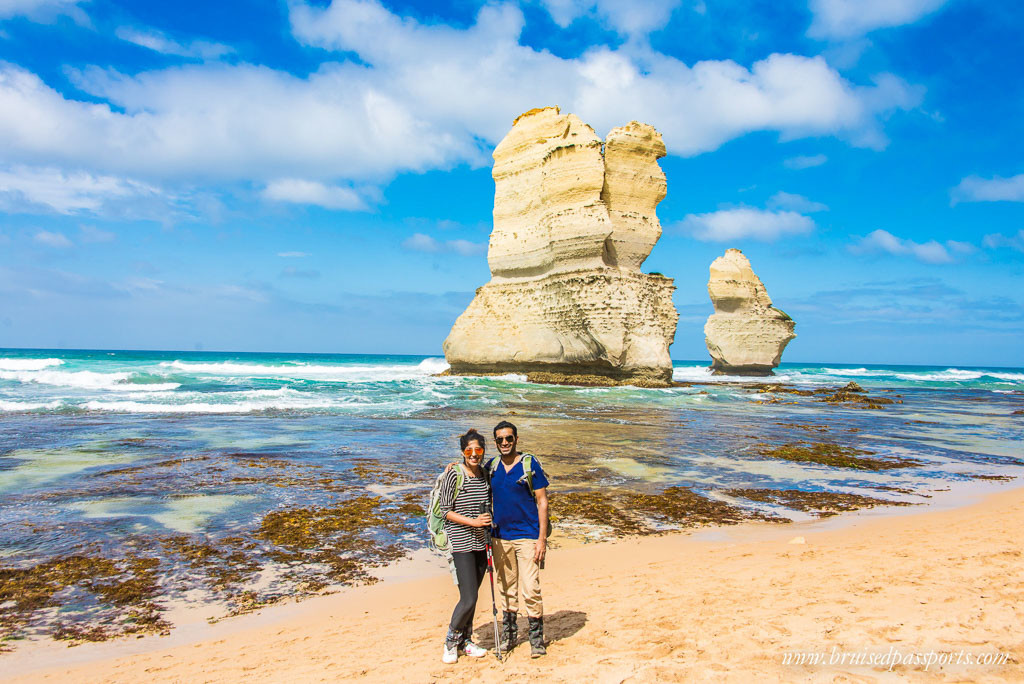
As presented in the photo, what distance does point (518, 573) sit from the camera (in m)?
3.81

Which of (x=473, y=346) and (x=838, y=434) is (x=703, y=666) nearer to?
(x=838, y=434)

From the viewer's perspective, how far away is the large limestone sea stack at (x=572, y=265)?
1185 inches

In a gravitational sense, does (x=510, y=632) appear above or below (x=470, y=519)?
below

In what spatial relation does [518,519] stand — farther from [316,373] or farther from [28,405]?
[316,373]

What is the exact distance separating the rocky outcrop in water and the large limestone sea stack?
18291mm

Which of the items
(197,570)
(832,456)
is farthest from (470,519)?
(832,456)

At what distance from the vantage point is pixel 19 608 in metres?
4.39

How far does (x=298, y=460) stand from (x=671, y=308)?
2728cm

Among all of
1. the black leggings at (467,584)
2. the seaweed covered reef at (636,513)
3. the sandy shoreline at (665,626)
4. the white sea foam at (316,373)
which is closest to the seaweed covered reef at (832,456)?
the seaweed covered reef at (636,513)

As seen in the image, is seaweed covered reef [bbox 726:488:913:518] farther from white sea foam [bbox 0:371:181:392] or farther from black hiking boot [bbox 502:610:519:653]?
white sea foam [bbox 0:371:181:392]

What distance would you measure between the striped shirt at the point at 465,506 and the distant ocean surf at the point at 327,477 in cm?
191

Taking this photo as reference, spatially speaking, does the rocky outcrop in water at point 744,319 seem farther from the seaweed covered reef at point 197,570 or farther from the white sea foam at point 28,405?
the seaweed covered reef at point 197,570

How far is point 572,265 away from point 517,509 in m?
28.1

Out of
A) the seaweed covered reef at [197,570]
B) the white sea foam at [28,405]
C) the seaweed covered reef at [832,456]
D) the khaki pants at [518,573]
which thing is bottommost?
the seaweed covered reef at [197,570]
